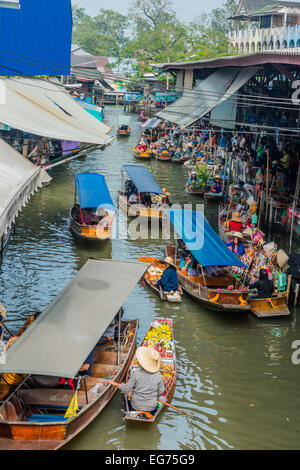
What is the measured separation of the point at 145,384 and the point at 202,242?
5577mm

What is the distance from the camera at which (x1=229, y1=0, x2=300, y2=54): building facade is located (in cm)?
4109

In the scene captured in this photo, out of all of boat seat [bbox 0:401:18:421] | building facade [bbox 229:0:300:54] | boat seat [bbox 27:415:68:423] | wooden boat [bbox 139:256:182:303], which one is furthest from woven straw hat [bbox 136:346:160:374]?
building facade [bbox 229:0:300:54]

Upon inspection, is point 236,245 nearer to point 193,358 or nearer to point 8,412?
point 193,358

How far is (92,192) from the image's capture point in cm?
1764

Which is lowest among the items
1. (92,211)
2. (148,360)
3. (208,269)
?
(148,360)

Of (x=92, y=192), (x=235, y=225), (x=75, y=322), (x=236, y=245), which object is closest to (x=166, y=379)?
(x=75, y=322)

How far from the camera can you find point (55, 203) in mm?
20922

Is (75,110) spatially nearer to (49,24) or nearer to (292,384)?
(49,24)

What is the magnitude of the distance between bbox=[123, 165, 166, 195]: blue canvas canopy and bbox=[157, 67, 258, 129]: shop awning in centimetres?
232

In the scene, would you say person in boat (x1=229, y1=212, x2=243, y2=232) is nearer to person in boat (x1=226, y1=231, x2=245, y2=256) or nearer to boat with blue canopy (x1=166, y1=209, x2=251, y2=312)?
person in boat (x1=226, y1=231, x2=245, y2=256)

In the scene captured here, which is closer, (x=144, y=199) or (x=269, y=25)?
(x=144, y=199)
